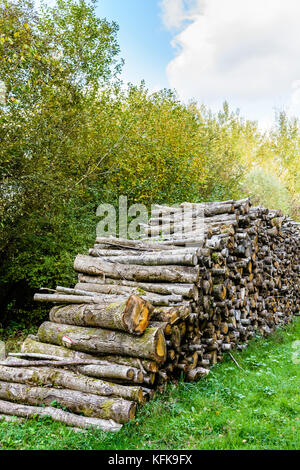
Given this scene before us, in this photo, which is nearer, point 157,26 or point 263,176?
point 157,26

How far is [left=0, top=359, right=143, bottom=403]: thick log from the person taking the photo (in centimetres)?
393

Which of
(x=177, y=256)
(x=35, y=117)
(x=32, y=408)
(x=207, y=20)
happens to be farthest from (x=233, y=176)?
(x=32, y=408)

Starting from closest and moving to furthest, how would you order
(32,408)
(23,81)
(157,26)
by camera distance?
(32,408) < (23,81) < (157,26)

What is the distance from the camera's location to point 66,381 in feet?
13.7

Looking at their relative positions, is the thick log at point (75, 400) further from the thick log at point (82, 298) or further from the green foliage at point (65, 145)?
the green foliage at point (65, 145)

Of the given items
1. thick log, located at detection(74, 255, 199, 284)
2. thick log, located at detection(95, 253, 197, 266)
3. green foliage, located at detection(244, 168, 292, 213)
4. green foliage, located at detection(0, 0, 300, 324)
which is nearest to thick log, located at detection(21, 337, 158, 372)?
thick log, located at detection(74, 255, 199, 284)

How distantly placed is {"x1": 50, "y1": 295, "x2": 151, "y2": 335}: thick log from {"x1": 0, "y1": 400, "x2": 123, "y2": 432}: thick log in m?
1.08

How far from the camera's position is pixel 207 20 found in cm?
1511

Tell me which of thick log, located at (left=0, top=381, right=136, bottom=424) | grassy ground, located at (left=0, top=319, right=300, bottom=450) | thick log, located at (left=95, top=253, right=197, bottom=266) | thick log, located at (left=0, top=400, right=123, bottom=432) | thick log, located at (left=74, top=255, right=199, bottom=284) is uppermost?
thick log, located at (left=95, top=253, right=197, bottom=266)

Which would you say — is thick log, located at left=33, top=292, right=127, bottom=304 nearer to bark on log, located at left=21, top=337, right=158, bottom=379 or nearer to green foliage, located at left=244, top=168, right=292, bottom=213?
bark on log, located at left=21, top=337, right=158, bottom=379

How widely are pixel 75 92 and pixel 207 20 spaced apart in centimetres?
826

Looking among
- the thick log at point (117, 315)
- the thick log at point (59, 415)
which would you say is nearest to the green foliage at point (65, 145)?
the thick log at point (117, 315)

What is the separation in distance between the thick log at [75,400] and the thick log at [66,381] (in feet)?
0.22

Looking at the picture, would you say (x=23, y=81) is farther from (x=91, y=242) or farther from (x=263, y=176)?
(x=263, y=176)
